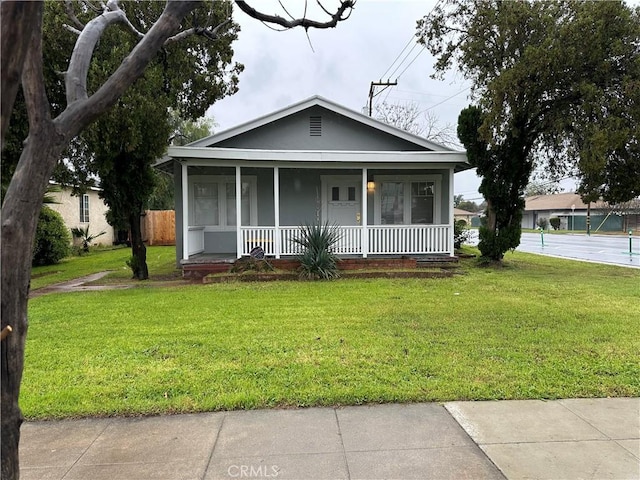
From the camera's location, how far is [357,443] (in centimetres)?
301

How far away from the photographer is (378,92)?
28.6m

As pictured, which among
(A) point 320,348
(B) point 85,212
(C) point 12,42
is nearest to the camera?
(C) point 12,42

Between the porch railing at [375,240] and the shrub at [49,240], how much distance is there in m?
9.09

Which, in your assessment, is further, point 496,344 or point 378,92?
point 378,92

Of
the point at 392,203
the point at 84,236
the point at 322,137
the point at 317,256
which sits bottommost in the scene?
the point at 317,256

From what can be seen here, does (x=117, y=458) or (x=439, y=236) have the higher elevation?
(x=439, y=236)

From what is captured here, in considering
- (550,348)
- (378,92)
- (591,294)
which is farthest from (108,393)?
(378,92)

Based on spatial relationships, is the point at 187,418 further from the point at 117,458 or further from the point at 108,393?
the point at 108,393

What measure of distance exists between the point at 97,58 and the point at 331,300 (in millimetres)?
7239

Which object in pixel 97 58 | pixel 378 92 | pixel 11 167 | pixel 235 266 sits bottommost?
pixel 235 266

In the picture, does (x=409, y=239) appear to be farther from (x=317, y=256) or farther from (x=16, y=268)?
(x=16, y=268)

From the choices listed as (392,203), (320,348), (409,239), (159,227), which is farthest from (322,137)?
(159,227)

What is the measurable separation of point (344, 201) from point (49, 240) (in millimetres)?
11525

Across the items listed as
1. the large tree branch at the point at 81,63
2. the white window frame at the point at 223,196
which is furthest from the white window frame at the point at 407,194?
the large tree branch at the point at 81,63
